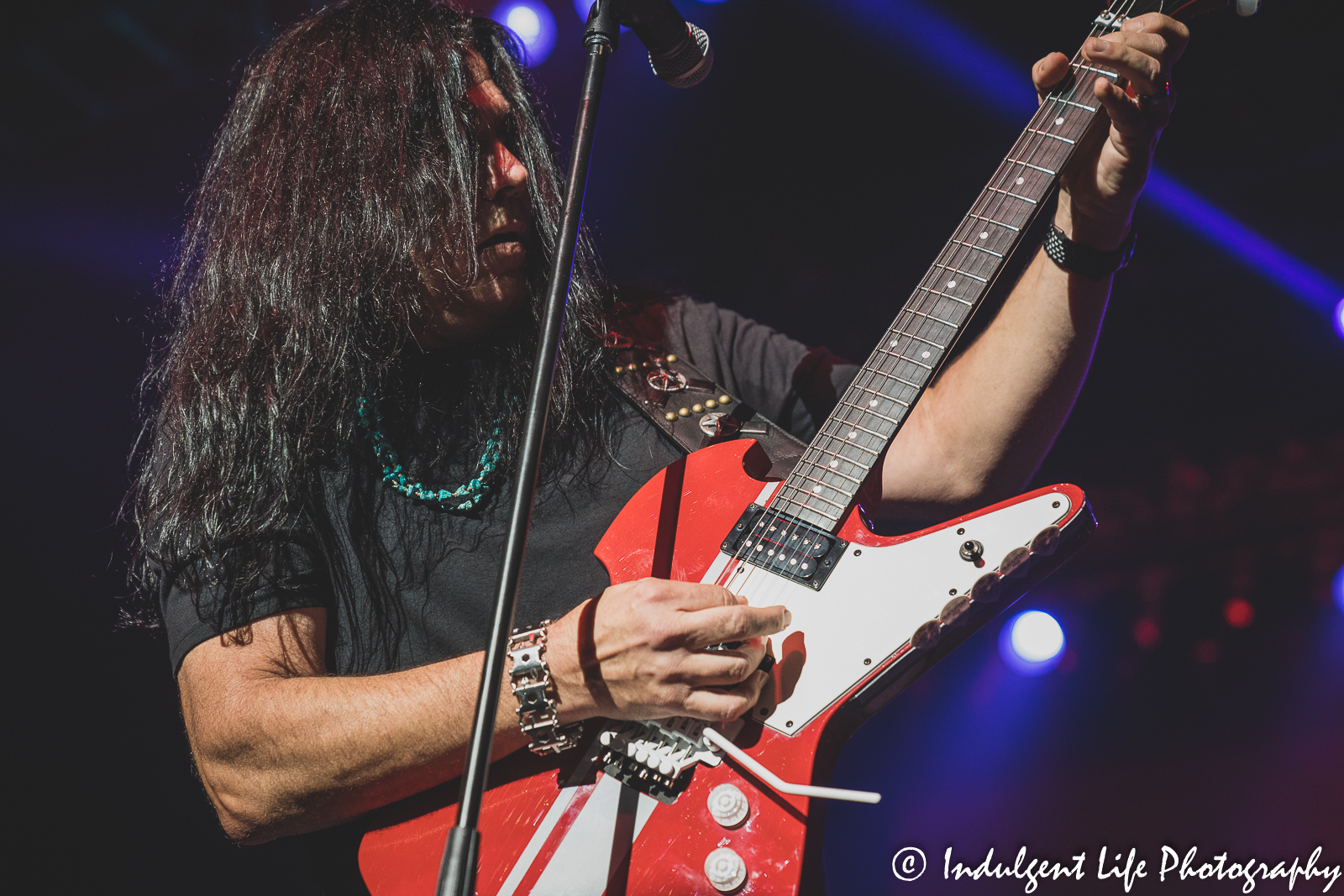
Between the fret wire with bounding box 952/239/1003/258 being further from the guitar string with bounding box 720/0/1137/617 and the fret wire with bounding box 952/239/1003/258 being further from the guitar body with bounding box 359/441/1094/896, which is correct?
the guitar body with bounding box 359/441/1094/896

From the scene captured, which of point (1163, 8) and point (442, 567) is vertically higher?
point (1163, 8)

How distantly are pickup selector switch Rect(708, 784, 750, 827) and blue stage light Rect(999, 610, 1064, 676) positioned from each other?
2.85m

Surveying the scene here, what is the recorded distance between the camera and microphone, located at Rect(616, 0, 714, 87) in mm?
1287

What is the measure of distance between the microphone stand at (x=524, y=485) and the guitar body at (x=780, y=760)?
0.33 metres

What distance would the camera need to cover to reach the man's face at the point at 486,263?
1.81 metres

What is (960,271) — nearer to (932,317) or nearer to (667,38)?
(932,317)

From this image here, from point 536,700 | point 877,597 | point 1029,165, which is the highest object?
point 1029,165

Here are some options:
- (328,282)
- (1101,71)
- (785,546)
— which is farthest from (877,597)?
(328,282)

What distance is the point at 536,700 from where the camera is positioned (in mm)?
1235

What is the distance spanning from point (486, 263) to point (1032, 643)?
3.04m

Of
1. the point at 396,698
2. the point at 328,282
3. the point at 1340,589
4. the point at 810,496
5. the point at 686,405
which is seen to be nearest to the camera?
the point at 396,698

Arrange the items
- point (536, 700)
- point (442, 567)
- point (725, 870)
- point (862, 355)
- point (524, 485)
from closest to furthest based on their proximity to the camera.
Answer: point (524, 485), point (725, 870), point (536, 700), point (442, 567), point (862, 355)

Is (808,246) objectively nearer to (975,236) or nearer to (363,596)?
(975,236)

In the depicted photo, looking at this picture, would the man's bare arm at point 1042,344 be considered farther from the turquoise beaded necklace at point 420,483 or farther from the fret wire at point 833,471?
the turquoise beaded necklace at point 420,483
